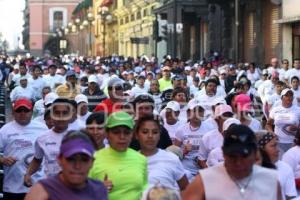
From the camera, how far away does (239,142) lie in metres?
5.13

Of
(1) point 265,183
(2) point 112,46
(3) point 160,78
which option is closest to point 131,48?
(2) point 112,46

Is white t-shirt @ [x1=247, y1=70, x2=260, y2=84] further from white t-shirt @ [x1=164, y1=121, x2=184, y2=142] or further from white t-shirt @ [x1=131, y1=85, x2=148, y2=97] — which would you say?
white t-shirt @ [x1=164, y1=121, x2=184, y2=142]

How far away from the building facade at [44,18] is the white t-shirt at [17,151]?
378 feet

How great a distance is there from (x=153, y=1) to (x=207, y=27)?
1290 cm

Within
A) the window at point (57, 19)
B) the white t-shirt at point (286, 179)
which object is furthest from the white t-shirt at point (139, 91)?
the window at point (57, 19)

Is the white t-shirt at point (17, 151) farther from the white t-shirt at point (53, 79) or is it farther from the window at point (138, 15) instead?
the window at point (138, 15)

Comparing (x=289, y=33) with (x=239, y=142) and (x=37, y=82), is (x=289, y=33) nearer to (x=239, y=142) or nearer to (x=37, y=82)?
(x=37, y=82)

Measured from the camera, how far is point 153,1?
57.3m

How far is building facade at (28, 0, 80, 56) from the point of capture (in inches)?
4894

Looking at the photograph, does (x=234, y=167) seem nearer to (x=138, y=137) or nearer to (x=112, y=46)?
(x=138, y=137)

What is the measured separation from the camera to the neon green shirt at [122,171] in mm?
6270

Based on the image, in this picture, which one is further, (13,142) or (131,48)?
(131,48)

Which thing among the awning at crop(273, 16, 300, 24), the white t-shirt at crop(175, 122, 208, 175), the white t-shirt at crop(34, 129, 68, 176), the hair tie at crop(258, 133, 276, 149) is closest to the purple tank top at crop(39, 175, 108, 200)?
the hair tie at crop(258, 133, 276, 149)

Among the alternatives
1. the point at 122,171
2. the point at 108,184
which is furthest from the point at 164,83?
the point at 108,184
